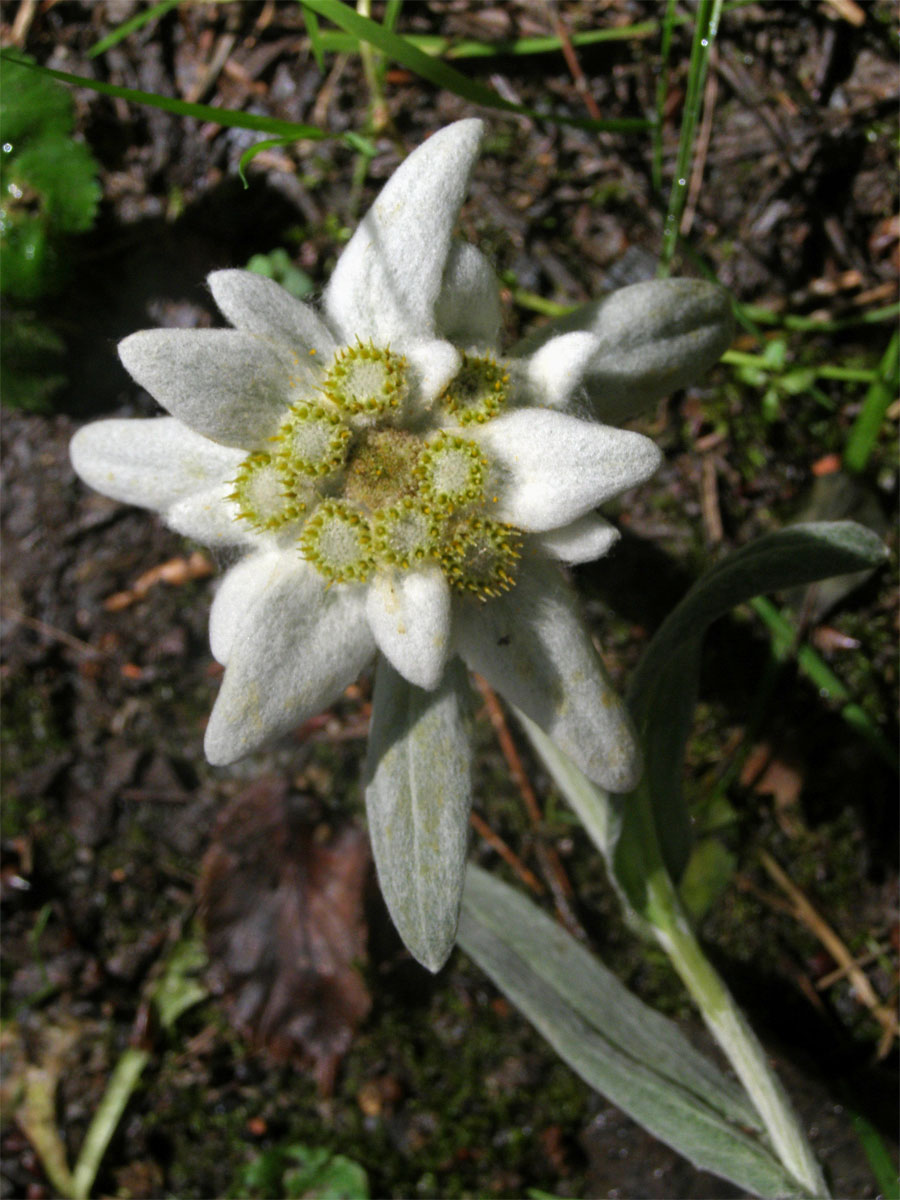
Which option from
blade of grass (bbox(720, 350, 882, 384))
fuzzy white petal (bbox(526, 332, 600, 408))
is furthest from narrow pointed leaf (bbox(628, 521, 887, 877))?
blade of grass (bbox(720, 350, 882, 384))

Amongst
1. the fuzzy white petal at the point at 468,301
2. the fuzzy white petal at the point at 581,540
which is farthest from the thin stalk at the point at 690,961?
the fuzzy white petal at the point at 468,301

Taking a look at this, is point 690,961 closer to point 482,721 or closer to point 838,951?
point 838,951

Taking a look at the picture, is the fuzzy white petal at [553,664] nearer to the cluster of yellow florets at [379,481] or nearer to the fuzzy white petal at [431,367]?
the cluster of yellow florets at [379,481]

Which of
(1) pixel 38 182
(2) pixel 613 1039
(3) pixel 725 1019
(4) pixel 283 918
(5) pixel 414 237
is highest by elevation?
(5) pixel 414 237

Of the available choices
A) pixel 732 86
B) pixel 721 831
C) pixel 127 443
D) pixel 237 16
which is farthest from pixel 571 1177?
pixel 237 16

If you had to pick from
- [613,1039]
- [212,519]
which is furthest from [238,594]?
[613,1039]
